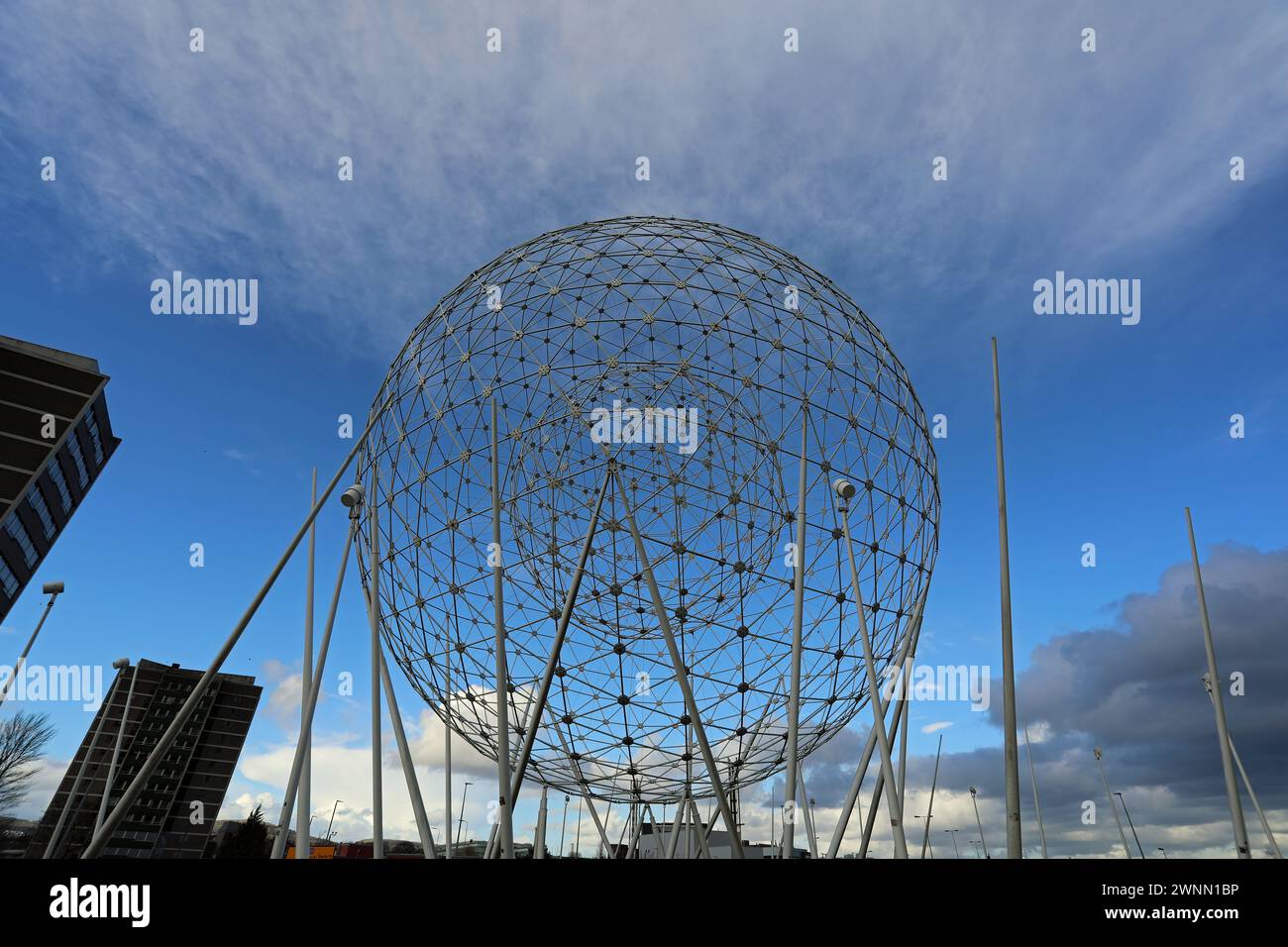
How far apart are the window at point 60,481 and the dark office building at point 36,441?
0.09 meters

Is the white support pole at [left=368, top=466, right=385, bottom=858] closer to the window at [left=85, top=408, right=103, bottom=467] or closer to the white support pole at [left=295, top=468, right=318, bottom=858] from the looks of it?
the white support pole at [left=295, top=468, right=318, bottom=858]

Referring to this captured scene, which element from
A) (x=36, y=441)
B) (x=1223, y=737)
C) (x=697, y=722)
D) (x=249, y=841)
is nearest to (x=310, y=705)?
(x=697, y=722)

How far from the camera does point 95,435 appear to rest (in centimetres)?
7050

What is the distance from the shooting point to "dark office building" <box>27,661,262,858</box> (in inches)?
4473

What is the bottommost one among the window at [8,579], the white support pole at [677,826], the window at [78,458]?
the white support pole at [677,826]

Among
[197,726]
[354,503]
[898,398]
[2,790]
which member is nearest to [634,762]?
[354,503]

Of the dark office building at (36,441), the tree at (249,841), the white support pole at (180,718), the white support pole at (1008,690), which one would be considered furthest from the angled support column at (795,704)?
the tree at (249,841)

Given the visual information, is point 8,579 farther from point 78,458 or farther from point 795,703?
point 795,703

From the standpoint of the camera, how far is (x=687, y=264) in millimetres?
25672

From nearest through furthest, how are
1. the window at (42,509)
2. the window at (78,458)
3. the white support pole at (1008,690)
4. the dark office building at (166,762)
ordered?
the white support pole at (1008,690)
the window at (42,509)
the window at (78,458)
the dark office building at (166,762)

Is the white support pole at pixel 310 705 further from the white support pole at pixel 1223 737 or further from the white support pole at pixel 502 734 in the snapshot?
the white support pole at pixel 1223 737

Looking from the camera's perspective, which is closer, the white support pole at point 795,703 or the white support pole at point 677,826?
the white support pole at point 795,703

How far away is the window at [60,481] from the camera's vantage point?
6244cm

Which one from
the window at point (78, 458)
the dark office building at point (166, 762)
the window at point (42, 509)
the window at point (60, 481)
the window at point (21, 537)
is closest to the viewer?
the window at point (21, 537)
